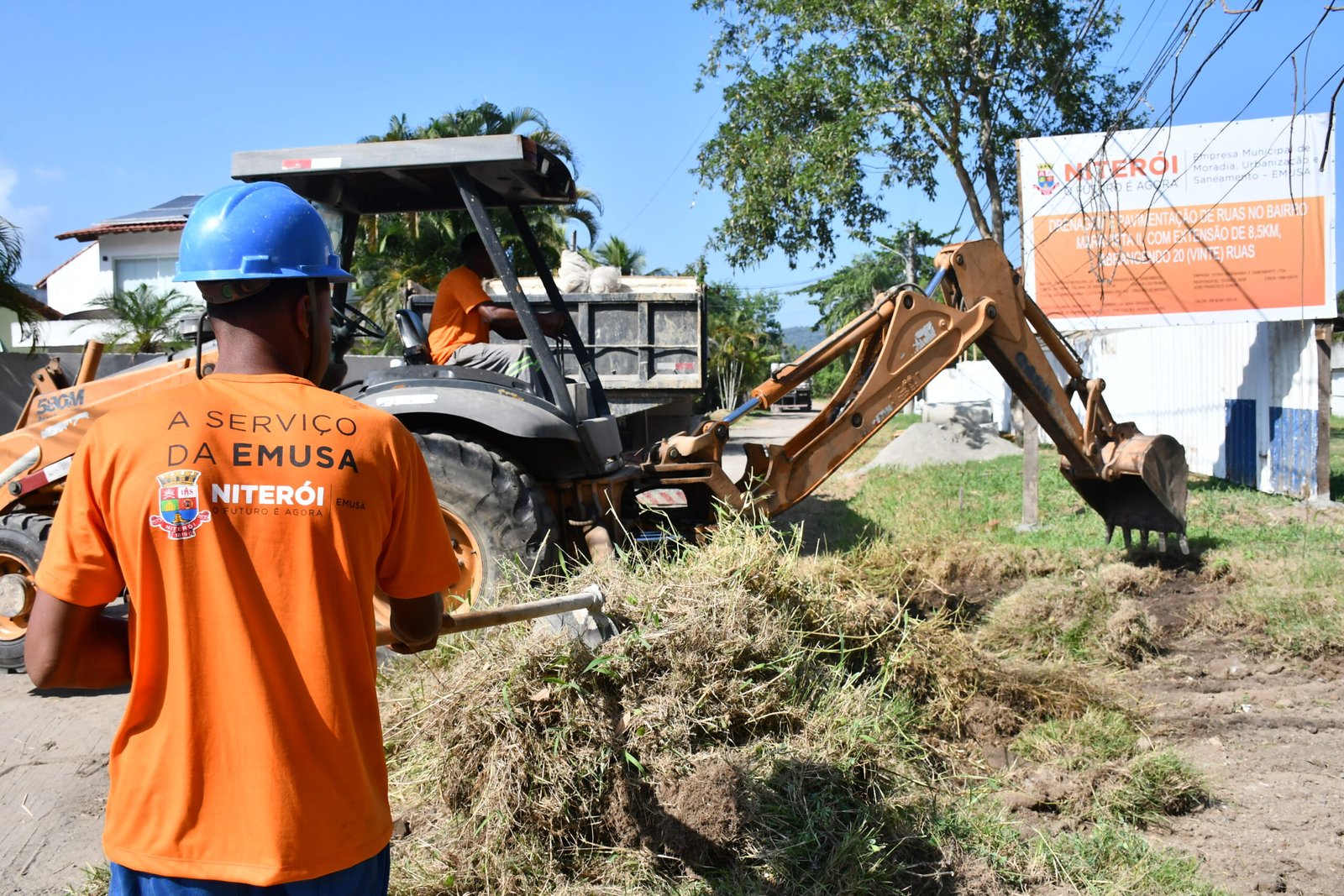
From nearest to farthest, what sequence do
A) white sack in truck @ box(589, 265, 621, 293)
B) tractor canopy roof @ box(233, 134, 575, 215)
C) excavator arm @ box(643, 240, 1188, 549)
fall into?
1. tractor canopy roof @ box(233, 134, 575, 215)
2. excavator arm @ box(643, 240, 1188, 549)
3. white sack in truck @ box(589, 265, 621, 293)

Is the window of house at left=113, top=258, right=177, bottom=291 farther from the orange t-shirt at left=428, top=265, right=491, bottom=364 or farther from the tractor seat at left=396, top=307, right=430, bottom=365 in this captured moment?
the orange t-shirt at left=428, top=265, right=491, bottom=364

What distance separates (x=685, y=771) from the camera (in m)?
3.51

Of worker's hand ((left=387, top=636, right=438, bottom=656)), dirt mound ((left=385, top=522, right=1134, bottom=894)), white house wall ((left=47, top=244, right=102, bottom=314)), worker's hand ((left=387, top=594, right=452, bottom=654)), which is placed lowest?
dirt mound ((left=385, top=522, right=1134, bottom=894))

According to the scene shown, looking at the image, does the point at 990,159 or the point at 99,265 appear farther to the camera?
the point at 99,265

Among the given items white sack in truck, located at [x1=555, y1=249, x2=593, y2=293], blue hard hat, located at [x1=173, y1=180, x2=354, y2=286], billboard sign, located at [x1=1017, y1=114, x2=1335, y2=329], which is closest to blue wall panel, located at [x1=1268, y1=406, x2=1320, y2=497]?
billboard sign, located at [x1=1017, y1=114, x2=1335, y2=329]

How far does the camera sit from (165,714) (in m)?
1.77

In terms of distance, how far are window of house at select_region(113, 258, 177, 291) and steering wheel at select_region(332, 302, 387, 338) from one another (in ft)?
102

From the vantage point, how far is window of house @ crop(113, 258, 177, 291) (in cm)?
3341

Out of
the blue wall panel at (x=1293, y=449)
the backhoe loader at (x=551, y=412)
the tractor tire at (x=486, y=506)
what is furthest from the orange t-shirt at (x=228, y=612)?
the blue wall panel at (x=1293, y=449)

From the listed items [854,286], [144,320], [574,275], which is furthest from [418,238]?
[854,286]

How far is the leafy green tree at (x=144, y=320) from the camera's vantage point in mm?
21953

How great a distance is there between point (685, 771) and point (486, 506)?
2.07 meters

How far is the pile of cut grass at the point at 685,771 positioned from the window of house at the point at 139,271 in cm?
3341

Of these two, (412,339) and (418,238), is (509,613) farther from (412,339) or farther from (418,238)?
(418,238)
